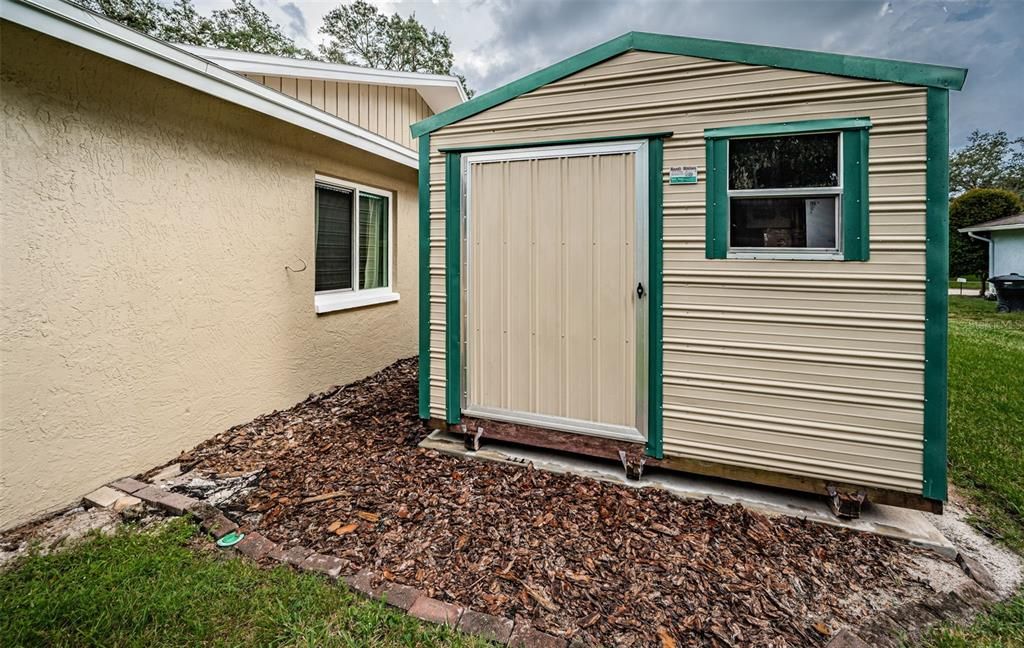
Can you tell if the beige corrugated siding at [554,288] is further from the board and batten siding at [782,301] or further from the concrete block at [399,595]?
the concrete block at [399,595]

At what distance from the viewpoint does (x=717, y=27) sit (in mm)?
12336

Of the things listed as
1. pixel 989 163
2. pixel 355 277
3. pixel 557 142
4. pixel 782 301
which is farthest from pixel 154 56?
pixel 989 163

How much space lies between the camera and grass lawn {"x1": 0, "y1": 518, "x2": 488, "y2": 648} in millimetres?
1853

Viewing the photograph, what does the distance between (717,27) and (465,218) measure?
495 inches

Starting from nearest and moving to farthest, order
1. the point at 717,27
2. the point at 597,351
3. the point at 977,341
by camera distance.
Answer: the point at 597,351 → the point at 977,341 → the point at 717,27

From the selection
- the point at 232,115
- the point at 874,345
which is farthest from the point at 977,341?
the point at 232,115

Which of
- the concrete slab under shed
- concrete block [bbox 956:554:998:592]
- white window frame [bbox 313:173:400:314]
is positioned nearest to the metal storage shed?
the concrete slab under shed

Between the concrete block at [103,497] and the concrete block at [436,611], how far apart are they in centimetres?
212

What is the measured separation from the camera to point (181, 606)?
1.99 meters

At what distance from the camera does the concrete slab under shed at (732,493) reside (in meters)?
2.61

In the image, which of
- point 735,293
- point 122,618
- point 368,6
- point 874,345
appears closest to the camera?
point 122,618

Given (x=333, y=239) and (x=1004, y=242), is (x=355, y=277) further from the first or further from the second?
(x=1004, y=242)

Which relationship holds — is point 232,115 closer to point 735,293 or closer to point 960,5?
point 735,293

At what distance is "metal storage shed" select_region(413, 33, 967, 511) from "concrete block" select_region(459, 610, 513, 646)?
4.98 ft
